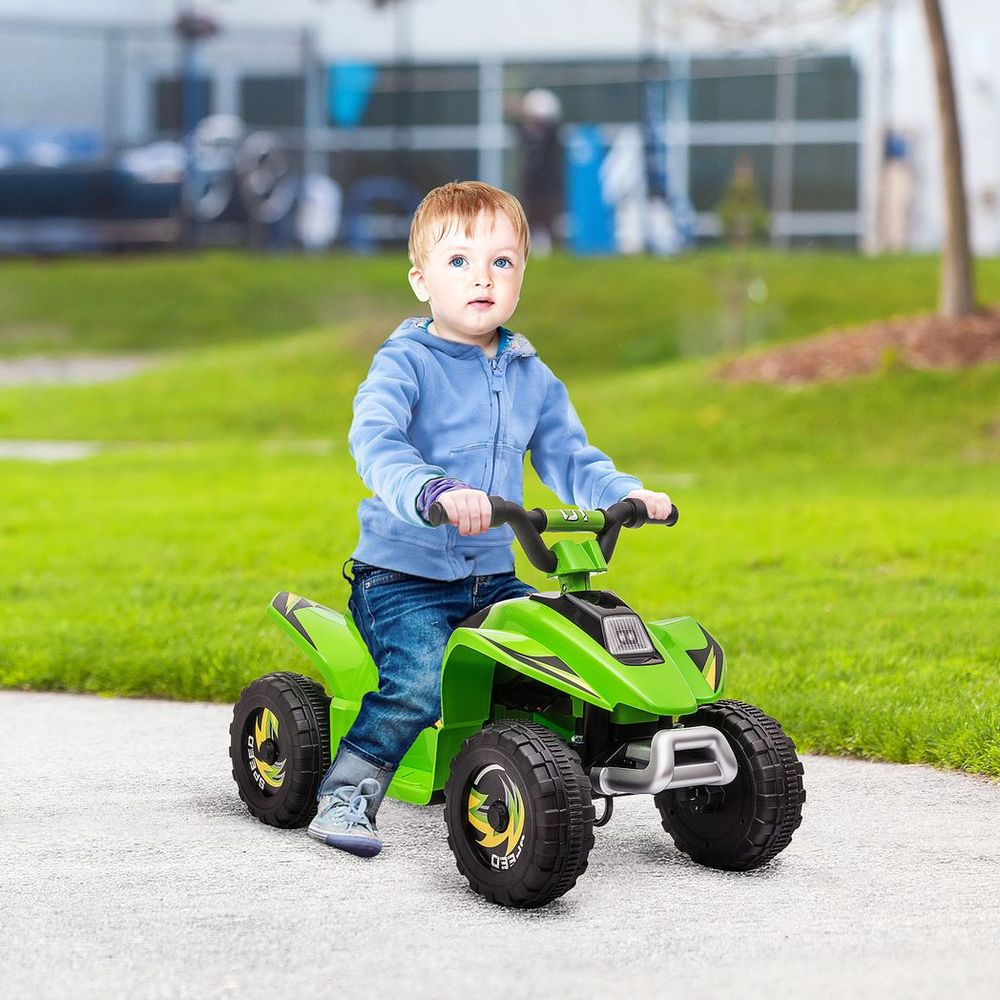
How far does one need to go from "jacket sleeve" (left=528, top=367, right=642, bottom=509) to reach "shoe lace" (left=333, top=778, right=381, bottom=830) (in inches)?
32.0

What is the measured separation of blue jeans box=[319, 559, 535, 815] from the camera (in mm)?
4000

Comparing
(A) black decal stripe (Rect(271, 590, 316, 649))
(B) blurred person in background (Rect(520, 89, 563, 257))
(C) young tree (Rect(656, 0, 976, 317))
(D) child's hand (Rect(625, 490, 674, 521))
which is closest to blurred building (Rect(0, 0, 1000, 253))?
(B) blurred person in background (Rect(520, 89, 563, 257))

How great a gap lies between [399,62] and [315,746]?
27.6m

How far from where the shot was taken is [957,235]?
1390 centimetres

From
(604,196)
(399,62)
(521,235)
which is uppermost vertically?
(399,62)

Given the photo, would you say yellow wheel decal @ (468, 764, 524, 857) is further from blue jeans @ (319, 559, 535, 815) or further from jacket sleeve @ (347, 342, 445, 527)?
jacket sleeve @ (347, 342, 445, 527)

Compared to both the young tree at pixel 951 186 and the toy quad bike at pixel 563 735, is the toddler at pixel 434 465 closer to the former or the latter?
the toy quad bike at pixel 563 735

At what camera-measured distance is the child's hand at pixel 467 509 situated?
3523 millimetres

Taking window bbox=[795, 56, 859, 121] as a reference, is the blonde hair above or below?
below

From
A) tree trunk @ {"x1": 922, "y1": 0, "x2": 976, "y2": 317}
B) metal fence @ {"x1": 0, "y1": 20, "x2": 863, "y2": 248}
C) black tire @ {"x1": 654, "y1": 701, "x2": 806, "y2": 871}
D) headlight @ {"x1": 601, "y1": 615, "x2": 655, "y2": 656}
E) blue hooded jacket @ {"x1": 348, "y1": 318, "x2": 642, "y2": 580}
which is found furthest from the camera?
metal fence @ {"x1": 0, "y1": 20, "x2": 863, "y2": 248}

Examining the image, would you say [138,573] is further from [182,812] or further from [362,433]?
[362,433]

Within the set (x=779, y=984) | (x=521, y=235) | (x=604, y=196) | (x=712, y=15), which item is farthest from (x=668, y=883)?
(x=604, y=196)

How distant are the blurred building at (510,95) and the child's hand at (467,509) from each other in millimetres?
22879

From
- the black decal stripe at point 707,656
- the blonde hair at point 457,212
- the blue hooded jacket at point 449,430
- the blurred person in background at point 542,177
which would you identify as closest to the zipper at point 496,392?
the blue hooded jacket at point 449,430
